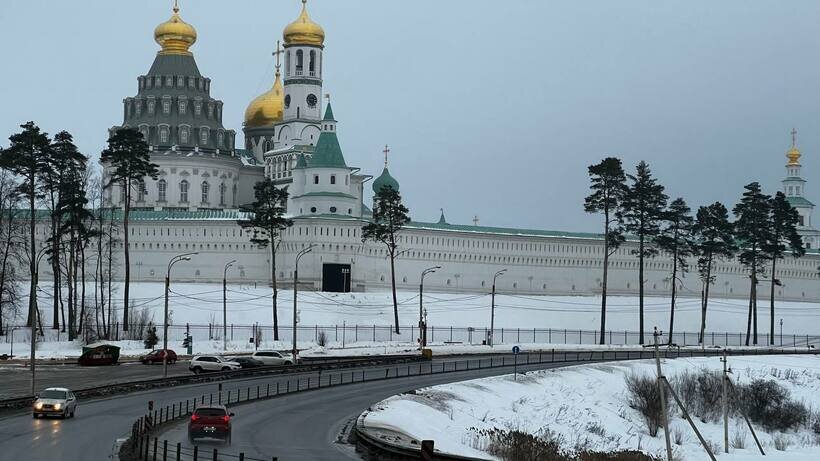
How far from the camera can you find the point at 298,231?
120062 millimetres

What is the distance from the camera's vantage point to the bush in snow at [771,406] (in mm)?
71750

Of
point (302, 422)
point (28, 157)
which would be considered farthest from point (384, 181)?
point (302, 422)

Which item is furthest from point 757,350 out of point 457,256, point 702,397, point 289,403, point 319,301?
point 289,403

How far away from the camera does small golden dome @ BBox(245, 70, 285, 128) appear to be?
149 meters

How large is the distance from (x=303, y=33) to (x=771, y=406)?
72.3 meters

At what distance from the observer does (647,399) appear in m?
66.0

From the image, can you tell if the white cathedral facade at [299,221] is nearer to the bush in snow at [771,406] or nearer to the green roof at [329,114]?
the green roof at [329,114]

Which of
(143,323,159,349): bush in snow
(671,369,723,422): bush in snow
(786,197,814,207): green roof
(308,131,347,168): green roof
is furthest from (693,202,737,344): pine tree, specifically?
(786,197,814,207): green roof

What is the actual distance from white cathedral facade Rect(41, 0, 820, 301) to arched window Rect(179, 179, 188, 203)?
91 mm

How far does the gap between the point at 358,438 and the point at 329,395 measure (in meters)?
16.3

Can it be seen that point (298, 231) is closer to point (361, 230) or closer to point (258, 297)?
point (361, 230)

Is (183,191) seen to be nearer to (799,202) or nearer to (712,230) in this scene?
(712,230)

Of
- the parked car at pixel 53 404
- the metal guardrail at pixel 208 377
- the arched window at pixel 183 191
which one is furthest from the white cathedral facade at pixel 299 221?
the parked car at pixel 53 404

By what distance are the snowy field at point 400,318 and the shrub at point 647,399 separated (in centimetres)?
2067
